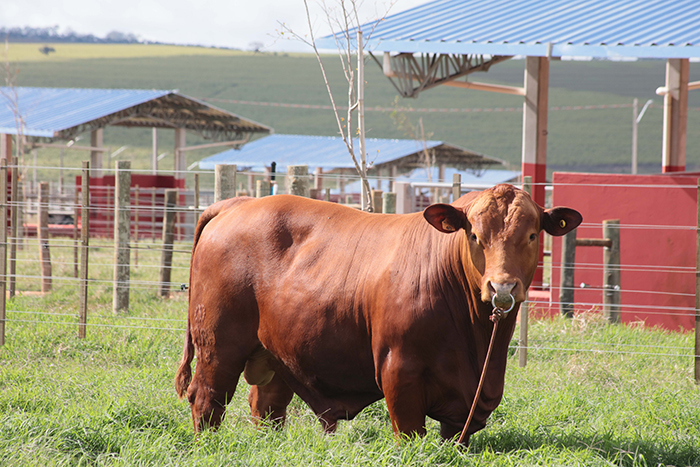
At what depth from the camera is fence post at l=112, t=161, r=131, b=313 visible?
752 cm

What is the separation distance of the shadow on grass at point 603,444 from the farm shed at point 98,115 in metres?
15.1

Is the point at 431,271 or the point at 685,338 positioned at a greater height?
the point at 431,271

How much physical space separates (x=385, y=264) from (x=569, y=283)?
4.84 m

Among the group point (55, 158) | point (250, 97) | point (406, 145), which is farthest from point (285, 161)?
point (250, 97)

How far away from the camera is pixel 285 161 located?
1214 inches

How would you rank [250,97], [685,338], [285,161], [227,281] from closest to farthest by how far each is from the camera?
[227,281], [685,338], [285,161], [250,97]

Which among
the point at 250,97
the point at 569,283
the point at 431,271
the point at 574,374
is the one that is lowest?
the point at 574,374

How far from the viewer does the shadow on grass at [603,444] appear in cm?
370

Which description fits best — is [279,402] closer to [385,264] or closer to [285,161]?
[385,264]

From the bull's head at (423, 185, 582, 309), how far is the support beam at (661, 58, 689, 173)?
7362 mm

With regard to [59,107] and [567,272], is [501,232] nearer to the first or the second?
[567,272]

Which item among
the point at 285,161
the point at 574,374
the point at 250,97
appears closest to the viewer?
the point at 574,374

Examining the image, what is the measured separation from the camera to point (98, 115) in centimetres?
1925

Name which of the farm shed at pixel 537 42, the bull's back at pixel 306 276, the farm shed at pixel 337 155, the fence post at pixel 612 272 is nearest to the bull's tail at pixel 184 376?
the bull's back at pixel 306 276
